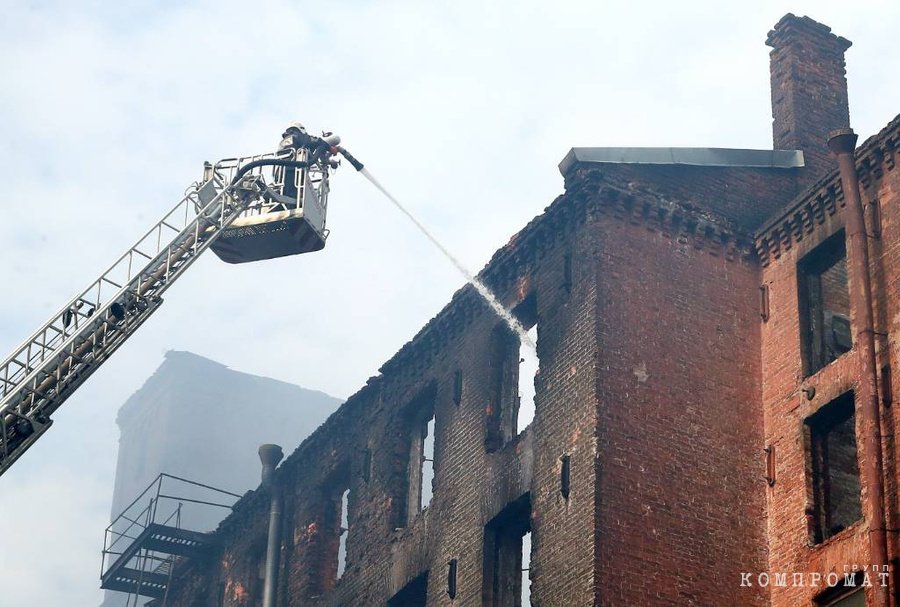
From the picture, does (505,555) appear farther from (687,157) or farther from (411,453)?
(687,157)

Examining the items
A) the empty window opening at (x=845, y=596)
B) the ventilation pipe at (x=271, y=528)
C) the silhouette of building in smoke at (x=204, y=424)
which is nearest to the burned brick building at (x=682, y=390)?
the empty window opening at (x=845, y=596)

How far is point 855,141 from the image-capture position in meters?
20.2

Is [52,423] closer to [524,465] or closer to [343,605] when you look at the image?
[524,465]

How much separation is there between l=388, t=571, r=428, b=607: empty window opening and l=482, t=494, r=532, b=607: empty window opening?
77.7 inches

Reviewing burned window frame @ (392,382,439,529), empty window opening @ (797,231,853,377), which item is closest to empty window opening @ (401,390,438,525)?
burned window frame @ (392,382,439,529)

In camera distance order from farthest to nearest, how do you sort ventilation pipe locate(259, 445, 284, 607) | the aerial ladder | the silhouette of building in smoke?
the silhouette of building in smoke < ventilation pipe locate(259, 445, 284, 607) < the aerial ladder

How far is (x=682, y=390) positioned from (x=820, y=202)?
316 centimetres

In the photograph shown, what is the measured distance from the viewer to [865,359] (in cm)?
1908

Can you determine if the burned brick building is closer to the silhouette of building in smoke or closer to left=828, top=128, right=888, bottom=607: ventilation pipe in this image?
left=828, top=128, right=888, bottom=607: ventilation pipe

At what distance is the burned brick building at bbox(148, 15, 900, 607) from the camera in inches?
762

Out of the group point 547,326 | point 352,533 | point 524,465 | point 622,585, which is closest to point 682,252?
point 547,326

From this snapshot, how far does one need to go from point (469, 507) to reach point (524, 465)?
1.51 meters

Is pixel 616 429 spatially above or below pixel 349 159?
below

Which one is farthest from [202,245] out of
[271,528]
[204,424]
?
[204,424]
